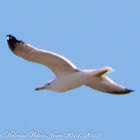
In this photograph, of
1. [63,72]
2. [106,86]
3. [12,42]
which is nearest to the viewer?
[12,42]

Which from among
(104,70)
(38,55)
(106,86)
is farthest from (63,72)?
(106,86)

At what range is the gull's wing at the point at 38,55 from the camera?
12.2m

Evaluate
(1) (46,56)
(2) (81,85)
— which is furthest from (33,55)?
(2) (81,85)

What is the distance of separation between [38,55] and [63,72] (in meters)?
0.67

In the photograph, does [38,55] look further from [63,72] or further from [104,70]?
[104,70]

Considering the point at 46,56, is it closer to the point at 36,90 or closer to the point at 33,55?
the point at 33,55

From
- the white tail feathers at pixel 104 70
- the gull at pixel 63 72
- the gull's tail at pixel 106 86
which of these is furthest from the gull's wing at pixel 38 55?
the gull's tail at pixel 106 86

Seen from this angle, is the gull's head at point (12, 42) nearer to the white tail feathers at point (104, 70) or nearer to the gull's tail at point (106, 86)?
the white tail feathers at point (104, 70)

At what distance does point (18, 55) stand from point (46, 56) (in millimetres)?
517

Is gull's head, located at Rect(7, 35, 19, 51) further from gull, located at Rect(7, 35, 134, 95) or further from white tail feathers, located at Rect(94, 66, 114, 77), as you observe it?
white tail feathers, located at Rect(94, 66, 114, 77)

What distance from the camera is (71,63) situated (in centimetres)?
1246

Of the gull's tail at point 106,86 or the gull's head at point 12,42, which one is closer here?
the gull's head at point 12,42

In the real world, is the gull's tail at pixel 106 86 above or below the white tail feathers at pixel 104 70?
above

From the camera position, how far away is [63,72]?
12672 millimetres
